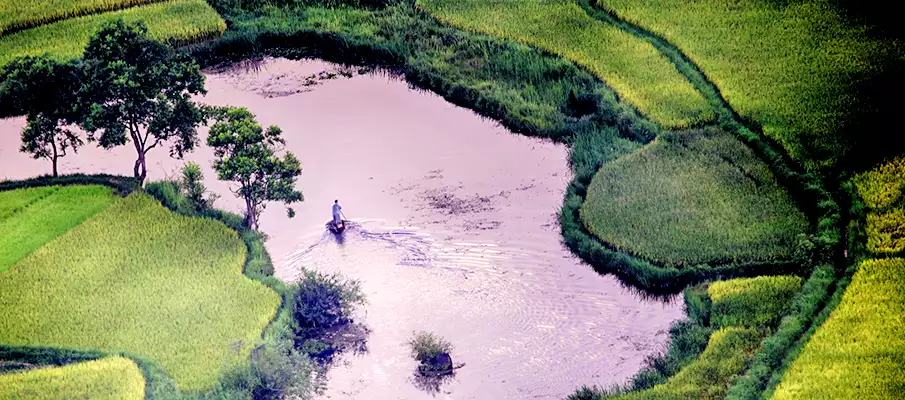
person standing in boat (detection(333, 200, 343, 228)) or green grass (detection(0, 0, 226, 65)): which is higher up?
green grass (detection(0, 0, 226, 65))

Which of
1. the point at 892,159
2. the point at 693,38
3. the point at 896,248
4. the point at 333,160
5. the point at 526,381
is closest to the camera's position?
the point at 526,381

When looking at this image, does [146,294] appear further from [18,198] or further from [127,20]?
[127,20]

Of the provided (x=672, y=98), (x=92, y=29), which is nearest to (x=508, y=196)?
(x=672, y=98)

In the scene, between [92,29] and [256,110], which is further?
[92,29]

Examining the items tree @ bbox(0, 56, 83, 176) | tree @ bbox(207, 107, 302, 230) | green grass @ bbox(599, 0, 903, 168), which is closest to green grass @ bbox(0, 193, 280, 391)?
tree @ bbox(207, 107, 302, 230)

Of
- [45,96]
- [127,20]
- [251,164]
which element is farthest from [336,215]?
[127,20]

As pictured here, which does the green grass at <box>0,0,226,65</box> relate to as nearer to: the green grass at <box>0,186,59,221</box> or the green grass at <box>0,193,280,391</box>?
the green grass at <box>0,186,59,221</box>

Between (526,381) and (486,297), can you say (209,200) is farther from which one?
(526,381)
